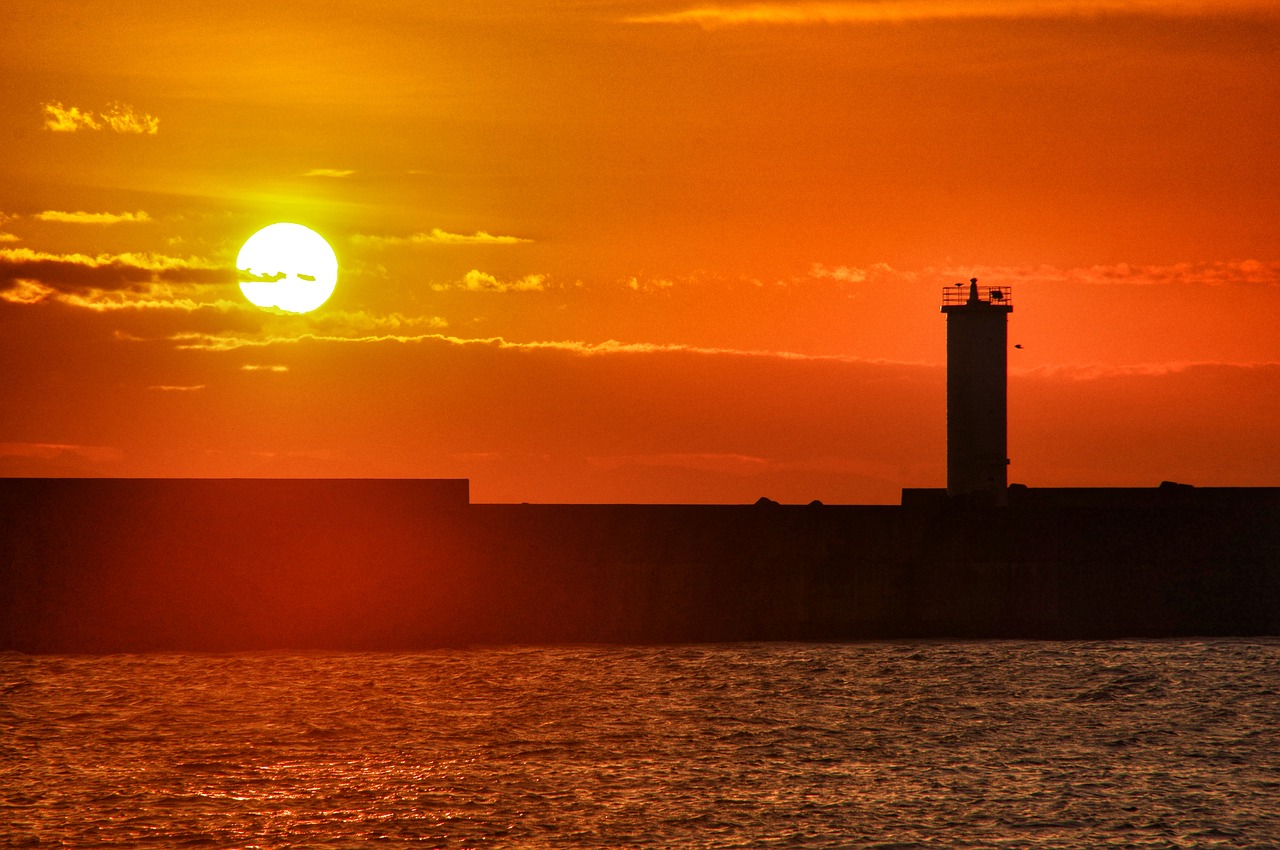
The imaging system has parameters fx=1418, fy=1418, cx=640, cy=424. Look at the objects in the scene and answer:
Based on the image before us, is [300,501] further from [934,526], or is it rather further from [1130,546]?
[1130,546]

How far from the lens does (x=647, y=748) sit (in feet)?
105

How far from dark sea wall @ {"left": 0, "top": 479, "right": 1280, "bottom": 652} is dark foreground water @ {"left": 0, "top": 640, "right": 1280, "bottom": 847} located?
1510 millimetres

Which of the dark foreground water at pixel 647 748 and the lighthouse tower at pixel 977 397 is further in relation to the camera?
the lighthouse tower at pixel 977 397

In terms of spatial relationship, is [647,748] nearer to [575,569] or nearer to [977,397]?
[575,569]

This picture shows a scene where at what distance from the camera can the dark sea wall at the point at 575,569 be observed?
136ft

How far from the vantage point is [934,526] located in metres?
45.8

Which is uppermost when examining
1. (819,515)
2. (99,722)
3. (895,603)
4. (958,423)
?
(958,423)

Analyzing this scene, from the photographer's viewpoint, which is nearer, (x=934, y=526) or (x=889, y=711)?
(x=889, y=711)

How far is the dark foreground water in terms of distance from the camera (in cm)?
2236

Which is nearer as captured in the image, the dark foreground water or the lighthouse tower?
the dark foreground water

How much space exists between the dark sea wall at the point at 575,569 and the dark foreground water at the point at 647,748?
1.51m

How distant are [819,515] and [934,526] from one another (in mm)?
3860

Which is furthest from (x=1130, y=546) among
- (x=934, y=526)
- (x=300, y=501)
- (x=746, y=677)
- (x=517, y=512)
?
(x=300, y=501)

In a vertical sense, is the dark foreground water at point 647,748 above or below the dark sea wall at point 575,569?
below
